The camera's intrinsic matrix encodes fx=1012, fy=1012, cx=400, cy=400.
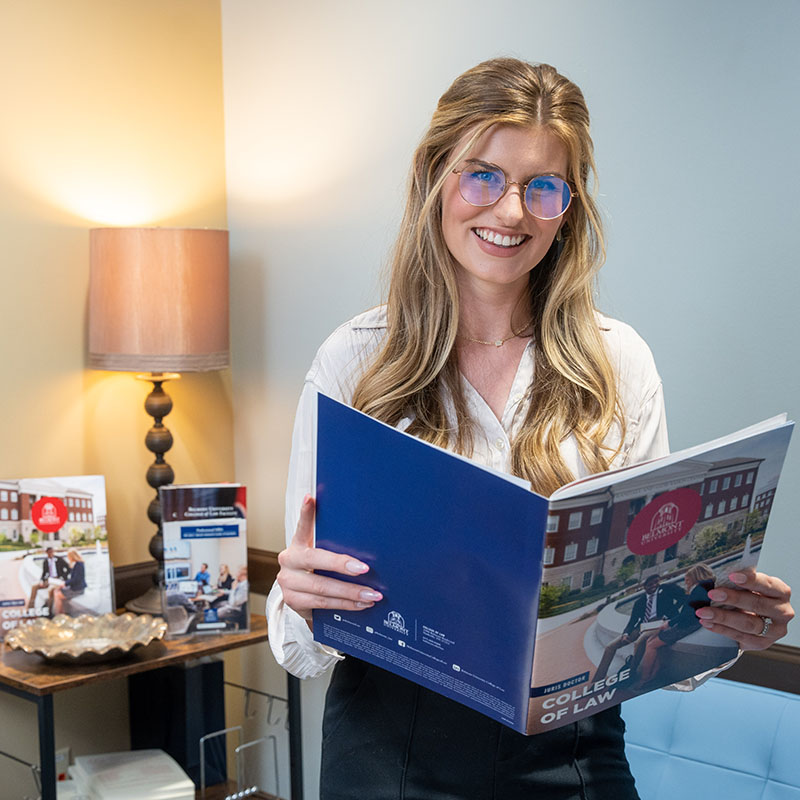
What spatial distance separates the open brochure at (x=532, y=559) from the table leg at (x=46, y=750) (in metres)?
1.17

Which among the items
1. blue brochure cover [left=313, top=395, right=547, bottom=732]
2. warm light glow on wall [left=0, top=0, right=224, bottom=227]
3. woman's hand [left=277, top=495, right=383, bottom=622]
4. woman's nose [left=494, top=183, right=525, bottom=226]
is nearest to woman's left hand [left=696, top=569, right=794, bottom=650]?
blue brochure cover [left=313, top=395, right=547, bottom=732]

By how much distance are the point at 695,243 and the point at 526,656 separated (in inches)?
49.7

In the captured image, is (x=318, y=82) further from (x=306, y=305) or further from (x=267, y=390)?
(x=267, y=390)

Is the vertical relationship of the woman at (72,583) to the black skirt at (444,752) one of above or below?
below

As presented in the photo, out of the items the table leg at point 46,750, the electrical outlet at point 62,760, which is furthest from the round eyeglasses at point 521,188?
the electrical outlet at point 62,760

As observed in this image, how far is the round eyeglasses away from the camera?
125 centimetres

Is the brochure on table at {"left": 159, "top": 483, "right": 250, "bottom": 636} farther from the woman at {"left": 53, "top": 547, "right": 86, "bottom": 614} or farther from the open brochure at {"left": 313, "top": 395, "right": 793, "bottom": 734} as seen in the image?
the open brochure at {"left": 313, "top": 395, "right": 793, "bottom": 734}

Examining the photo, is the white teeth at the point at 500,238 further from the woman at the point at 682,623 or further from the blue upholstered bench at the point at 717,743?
the blue upholstered bench at the point at 717,743

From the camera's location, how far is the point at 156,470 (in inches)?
101

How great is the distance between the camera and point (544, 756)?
3.90 feet

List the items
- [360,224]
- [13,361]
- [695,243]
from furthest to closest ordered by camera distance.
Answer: [360,224], [13,361], [695,243]

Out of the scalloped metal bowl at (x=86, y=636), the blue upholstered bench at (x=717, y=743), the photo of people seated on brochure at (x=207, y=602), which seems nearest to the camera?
the blue upholstered bench at (x=717, y=743)

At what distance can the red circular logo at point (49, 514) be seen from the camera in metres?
2.33

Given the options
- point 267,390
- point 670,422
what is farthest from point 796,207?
point 267,390
